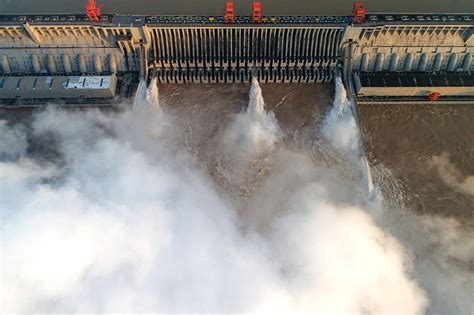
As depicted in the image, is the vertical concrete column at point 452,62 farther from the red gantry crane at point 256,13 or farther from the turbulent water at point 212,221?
the red gantry crane at point 256,13

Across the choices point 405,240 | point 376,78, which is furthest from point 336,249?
point 376,78

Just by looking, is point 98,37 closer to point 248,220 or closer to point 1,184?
point 1,184

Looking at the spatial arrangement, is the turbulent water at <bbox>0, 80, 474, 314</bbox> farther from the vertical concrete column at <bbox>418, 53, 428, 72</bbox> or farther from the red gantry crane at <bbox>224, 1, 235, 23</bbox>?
the vertical concrete column at <bbox>418, 53, 428, 72</bbox>

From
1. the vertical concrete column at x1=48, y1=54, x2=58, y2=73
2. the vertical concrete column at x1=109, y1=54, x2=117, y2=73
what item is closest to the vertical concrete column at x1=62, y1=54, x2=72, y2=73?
the vertical concrete column at x1=48, y1=54, x2=58, y2=73

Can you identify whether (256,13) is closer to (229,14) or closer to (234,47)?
(229,14)

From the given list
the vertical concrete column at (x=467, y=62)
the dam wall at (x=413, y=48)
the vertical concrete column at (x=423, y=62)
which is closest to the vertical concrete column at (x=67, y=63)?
the dam wall at (x=413, y=48)

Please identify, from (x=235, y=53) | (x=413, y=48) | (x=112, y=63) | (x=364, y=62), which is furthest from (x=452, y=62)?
(x=112, y=63)
